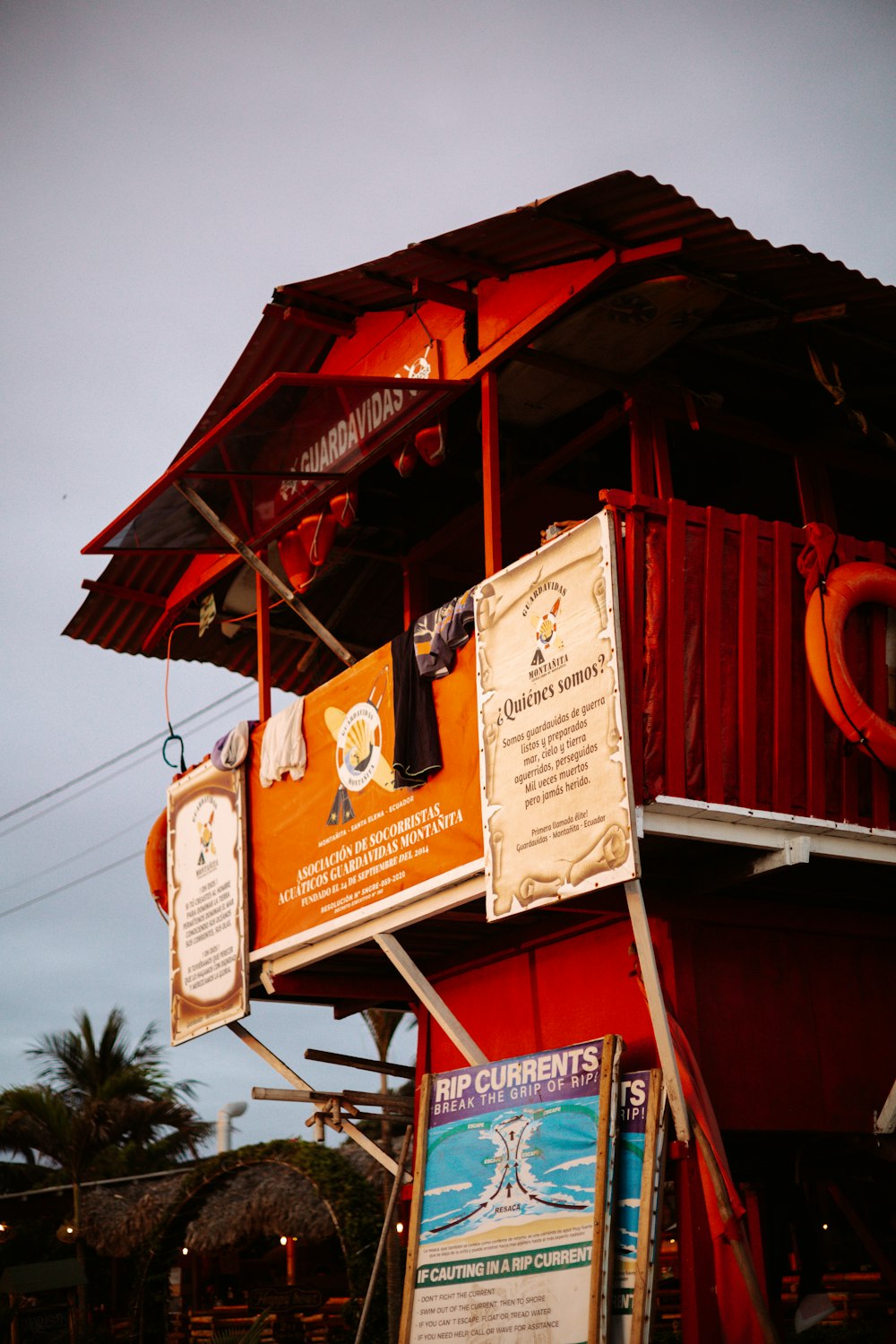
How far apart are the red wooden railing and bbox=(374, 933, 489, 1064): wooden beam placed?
2.52 metres

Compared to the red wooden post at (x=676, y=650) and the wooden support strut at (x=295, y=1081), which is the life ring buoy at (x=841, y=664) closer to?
the red wooden post at (x=676, y=650)

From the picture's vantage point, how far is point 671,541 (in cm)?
897

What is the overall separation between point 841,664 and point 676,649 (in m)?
1.15

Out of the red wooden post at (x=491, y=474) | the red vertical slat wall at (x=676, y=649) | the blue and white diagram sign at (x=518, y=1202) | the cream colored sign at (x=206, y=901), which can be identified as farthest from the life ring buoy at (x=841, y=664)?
the cream colored sign at (x=206, y=901)

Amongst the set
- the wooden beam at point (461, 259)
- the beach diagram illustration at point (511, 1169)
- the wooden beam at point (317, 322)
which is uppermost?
the wooden beam at point (317, 322)

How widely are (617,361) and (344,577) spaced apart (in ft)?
17.4

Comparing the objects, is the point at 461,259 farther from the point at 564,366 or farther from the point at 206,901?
the point at 206,901

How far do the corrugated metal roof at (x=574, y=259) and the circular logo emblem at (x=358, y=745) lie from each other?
10.3 ft

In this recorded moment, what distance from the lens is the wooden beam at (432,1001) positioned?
9820 millimetres

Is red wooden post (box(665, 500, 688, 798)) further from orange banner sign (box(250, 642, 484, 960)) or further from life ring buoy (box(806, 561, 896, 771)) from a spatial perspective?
orange banner sign (box(250, 642, 484, 960))

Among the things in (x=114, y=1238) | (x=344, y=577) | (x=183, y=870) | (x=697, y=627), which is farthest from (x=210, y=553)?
(x=114, y=1238)

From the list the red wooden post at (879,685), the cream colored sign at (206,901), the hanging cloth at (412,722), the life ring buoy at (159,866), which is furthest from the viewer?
the life ring buoy at (159,866)

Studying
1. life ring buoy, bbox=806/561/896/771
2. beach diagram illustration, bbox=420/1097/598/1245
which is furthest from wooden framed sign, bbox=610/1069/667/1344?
life ring buoy, bbox=806/561/896/771

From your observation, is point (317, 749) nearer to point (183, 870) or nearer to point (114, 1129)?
point (183, 870)
